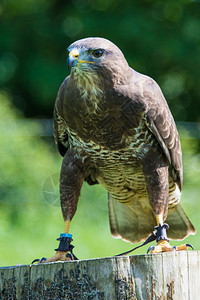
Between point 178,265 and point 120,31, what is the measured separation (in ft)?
24.8

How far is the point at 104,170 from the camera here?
4.26 m

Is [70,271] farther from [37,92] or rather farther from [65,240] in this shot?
[37,92]

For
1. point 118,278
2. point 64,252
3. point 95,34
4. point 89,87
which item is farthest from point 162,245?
point 95,34

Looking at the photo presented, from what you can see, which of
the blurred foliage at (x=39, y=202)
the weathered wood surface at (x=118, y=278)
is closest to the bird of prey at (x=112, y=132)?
the weathered wood surface at (x=118, y=278)

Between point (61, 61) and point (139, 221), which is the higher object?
point (61, 61)

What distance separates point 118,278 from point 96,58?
1.54 meters

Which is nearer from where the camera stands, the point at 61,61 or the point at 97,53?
the point at 97,53

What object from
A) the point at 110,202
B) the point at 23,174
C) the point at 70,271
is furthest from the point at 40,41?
the point at 70,271


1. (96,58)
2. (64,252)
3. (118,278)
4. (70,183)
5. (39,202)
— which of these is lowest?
(118,278)

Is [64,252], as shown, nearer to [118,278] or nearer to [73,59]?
[118,278]

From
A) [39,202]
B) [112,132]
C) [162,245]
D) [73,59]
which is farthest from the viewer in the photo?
[39,202]

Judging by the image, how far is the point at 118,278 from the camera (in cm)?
275

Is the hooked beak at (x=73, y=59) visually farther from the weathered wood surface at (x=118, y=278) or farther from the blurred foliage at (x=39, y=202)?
the blurred foliage at (x=39, y=202)

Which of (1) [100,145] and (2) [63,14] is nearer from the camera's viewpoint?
(1) [100,145]
